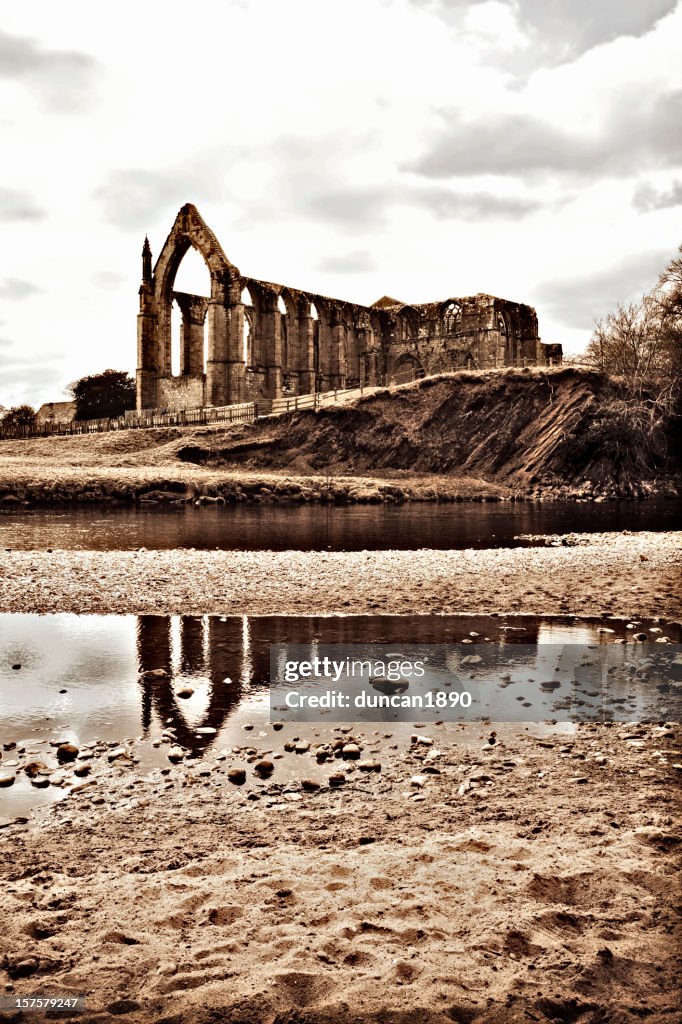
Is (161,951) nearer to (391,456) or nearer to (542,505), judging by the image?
(542,505)

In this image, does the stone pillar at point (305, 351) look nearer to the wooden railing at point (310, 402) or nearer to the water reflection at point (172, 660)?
the wooden railing at point (310, 402)

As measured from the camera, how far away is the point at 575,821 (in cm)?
486

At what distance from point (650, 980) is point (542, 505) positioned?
38.0 m

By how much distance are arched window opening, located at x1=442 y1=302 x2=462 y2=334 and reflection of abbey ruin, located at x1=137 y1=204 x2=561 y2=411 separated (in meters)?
0.09

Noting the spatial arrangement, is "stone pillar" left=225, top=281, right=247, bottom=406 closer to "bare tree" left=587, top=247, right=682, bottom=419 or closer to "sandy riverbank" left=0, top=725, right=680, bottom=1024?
"bare tree" left=587, top=247, right=682, bottom=419

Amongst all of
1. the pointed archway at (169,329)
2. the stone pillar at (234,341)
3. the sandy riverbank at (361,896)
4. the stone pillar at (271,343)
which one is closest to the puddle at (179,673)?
the sandy riverbank at (361,896)

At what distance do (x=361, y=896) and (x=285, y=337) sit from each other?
6271cm

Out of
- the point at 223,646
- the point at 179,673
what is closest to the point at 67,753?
the point at 179,673

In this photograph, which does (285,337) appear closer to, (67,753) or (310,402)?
(310,402)

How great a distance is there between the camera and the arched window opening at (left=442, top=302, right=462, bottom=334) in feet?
222

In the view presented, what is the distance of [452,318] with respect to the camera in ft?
224

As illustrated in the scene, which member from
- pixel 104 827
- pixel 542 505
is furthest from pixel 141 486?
pixel 104 827

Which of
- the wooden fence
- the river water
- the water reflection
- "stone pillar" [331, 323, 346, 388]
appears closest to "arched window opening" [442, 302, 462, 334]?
"stone pillar" [331, 323, 346, 388]

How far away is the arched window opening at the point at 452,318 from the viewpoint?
67.7m
